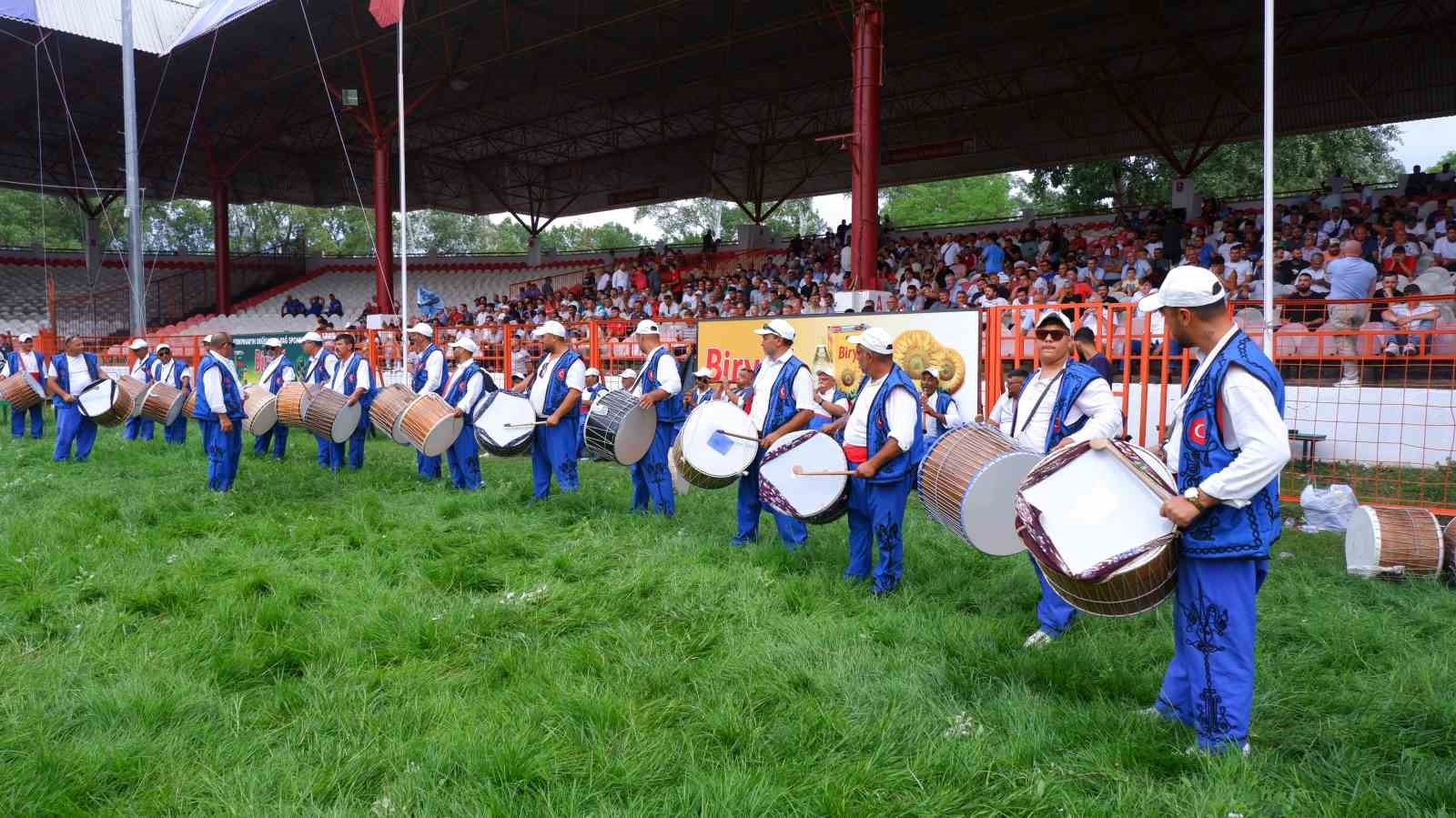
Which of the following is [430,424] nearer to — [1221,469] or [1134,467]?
[1134,467]

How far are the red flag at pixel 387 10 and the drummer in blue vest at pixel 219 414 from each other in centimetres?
618

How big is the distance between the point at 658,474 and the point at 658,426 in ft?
1.39

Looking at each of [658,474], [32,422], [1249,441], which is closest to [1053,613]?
[1249,441]

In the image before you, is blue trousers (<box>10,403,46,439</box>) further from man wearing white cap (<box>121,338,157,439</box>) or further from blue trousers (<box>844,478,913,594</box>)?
blue trousers (<box>844,478,913,594</box>)

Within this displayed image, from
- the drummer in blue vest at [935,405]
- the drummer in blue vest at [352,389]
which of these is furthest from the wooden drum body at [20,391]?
the drummer in blue vest at [935,405]

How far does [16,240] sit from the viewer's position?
4491 centimetres

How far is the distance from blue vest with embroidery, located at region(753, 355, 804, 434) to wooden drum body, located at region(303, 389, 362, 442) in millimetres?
5523

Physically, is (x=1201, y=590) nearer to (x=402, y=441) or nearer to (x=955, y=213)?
(x=402, y=441)

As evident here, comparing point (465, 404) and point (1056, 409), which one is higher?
point (1056, 409)

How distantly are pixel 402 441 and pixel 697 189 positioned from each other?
80.3 feet

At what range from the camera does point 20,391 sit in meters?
13.8

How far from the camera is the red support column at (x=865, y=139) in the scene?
1375 centimetres

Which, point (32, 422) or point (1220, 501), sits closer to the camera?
point (1220, 501)

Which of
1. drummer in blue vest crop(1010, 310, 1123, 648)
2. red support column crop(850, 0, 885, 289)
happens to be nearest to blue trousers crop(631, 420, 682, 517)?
drummer in blue vest crop(1010, 310, 1123, 648)
